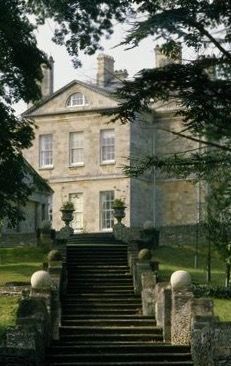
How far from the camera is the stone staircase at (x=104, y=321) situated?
18.8m

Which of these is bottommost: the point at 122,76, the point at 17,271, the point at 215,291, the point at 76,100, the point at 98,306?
the point at 98,306

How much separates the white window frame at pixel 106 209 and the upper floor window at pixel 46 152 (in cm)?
398

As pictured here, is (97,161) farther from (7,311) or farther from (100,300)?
(7,311)

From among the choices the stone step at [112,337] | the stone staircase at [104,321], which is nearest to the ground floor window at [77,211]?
the stone staircase at [104,321]

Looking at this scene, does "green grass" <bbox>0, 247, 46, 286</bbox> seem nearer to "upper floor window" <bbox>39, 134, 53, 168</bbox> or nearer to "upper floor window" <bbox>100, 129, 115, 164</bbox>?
"upper floor window" <bbox>100, 129, 115, 164</bbox>

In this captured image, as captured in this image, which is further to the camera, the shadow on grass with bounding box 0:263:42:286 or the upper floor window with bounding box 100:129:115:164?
the upper floor window with bounding box 100:129:115:164

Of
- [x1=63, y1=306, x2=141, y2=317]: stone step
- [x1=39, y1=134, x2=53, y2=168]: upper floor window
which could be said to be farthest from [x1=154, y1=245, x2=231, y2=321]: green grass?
[x1=39, y1=134, x2=53, y2=168]: upper floor window

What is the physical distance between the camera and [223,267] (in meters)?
34.2

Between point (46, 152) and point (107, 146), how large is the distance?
3.84m

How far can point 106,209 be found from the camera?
158 ft

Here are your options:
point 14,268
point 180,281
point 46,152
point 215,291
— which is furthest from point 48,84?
point 180,281

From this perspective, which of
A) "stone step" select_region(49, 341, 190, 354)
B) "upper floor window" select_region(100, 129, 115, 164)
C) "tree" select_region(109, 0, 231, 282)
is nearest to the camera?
"tree" select_region(109, 0, 231, 282)

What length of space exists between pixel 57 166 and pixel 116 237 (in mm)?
15688

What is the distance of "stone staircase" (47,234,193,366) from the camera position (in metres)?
18.8
